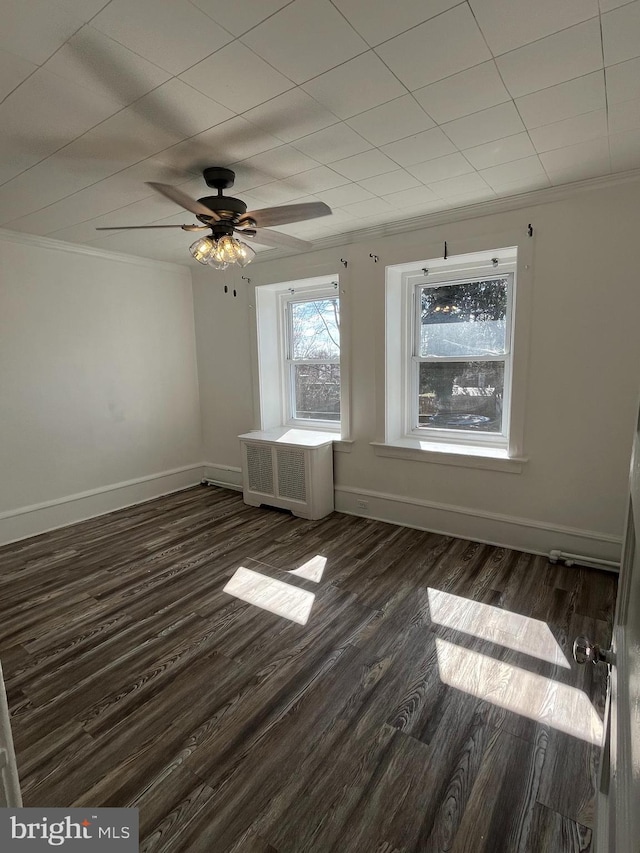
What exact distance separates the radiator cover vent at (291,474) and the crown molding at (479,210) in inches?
76.2

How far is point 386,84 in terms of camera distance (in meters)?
1.69

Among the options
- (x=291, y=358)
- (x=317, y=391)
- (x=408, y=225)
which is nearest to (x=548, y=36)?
(x=408, y=225)

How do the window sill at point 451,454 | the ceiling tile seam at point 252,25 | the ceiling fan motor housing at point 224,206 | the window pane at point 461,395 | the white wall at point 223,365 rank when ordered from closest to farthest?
the ceiling tile seam at point 252,25 → the ceiling fan motor housing at point 224,206 → the window sill at point 451,454 → the window pane at point 461,395 → the white wall at point 223,365

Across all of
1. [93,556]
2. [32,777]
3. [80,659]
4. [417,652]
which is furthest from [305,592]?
[93,556]

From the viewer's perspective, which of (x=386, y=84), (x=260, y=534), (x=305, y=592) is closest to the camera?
(x=386, y=84)

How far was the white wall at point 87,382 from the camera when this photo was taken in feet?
11.6

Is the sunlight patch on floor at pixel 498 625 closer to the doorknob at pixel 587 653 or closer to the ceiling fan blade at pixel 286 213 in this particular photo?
the doorknob at pixel 587 653

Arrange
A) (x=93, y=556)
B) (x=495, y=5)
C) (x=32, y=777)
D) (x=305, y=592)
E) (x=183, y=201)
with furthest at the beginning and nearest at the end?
(x=93, y=556) → (x=305, y=592) → (x=183, y=201) → (x=32, y=777) → (x=495, y=5)

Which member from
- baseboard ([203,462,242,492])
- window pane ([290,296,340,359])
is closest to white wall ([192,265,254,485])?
baseboard ([203,462,242,492])

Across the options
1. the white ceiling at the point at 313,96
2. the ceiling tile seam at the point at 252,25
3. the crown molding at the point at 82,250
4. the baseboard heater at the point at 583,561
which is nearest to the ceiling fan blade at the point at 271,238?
the white ceiling at the point at 313,96

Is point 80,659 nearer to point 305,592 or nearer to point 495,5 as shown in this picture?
point 305,592

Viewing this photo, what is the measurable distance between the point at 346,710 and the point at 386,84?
2.63 m

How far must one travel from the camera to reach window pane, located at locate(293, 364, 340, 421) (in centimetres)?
437

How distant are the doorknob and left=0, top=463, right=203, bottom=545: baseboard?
4.14 m
